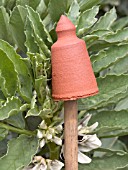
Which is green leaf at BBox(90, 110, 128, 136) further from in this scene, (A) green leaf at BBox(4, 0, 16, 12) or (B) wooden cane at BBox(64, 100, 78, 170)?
(A) green leaf at BBox(4, 0, 16, 12)

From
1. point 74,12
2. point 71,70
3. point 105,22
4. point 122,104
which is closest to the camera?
point 71,70

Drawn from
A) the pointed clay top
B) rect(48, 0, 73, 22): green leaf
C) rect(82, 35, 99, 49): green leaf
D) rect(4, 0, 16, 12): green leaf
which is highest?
rect(4, 0, 16, 12): green leaf

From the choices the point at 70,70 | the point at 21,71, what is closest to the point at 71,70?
the point at 70,70

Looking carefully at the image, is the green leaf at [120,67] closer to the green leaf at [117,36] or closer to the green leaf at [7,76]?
the green leaf at [117,36]

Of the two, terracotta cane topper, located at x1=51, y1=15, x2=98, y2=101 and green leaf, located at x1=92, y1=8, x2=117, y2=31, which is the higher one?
green leaf, located at x1=92, y1=8, x2=117, y2=31

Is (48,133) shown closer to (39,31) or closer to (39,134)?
(39,134)

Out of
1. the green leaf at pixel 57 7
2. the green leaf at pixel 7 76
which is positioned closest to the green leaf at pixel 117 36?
the green leaf at pixel 57 7

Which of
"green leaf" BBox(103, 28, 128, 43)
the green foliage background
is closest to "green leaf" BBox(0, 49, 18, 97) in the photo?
the green foliage background

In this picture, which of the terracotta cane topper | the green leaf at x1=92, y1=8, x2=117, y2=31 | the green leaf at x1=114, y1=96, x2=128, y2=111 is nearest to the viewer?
the terracotta cane topper

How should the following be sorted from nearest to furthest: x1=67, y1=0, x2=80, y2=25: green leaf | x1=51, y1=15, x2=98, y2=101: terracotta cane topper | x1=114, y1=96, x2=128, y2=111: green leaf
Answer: x1=51, y1=15, x2=98, y2=101: terracotta cane topper
x1=67, y1=0, x2=80, y2=25: green leaf
x1=114, y1=96, x2=128, y2=111: green leaf
